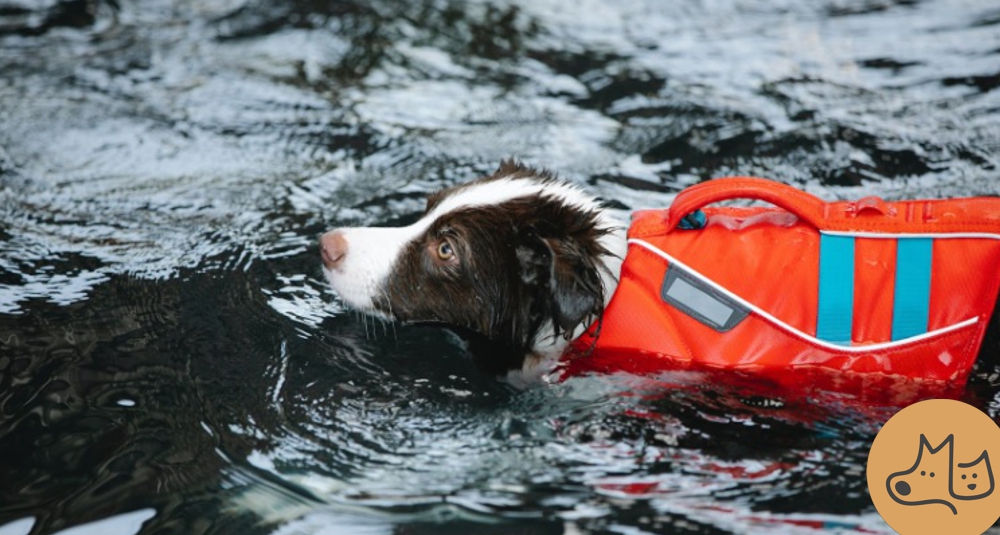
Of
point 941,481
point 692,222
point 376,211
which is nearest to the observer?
point 941,481

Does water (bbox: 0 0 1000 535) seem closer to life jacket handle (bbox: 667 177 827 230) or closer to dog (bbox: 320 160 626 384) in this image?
dog (bbox: 320 160 626 384)

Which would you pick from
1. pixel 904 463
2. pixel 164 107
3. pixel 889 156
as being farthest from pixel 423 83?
pixel 904 463

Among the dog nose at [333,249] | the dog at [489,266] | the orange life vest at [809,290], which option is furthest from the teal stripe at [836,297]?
the dog nose at [333,249]

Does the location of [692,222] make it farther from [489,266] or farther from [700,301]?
[489,266]

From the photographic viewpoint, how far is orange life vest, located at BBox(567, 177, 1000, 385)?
3.31 meters

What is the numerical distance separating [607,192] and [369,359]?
1.85m

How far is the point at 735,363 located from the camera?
3.43 metres

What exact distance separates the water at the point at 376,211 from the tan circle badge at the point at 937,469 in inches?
3.0

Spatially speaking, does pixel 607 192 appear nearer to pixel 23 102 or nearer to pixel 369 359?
pixel 369 359

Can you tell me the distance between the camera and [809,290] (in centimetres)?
336

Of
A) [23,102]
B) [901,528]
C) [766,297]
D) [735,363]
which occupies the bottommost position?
[901,528]

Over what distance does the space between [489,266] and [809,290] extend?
1064mm

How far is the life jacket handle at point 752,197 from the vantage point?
336 centimetres

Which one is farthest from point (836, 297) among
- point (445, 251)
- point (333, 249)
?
point (333, 249)
